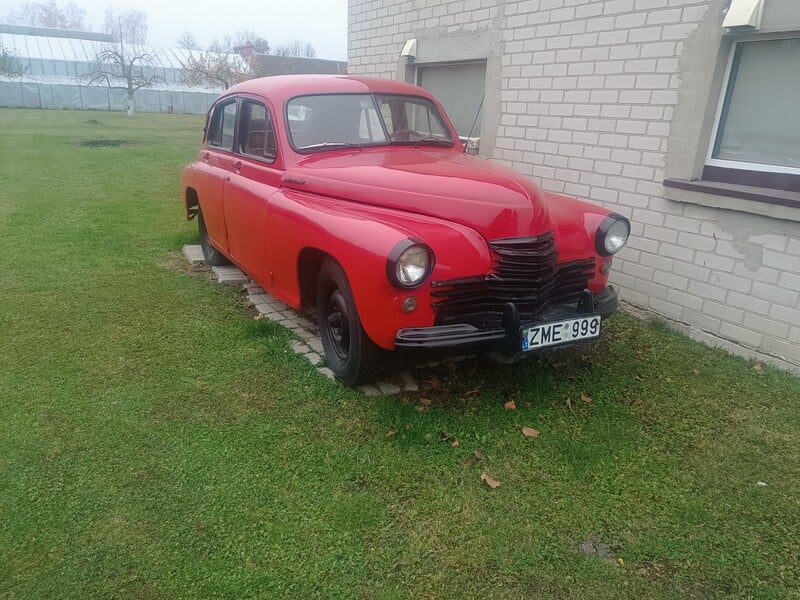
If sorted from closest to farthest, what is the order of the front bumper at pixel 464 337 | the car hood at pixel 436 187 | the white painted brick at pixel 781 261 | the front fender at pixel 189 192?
the front bumper at pixel 464 337 → the car hood at pixel 436 187 → the white painted brick at pixel 781 261 → the front fender at pixel 189 192

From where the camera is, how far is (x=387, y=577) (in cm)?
229

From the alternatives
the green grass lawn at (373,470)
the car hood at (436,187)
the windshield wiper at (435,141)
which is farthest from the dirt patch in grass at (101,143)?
the car hood at (436,187)

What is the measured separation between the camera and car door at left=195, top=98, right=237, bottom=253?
5.15 metres

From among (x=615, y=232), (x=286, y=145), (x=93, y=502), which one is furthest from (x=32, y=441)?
(x=615, y=232)

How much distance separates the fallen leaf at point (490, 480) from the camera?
2.83 m

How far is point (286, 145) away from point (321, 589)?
3049 millimetres

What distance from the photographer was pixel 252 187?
4441 millimetres

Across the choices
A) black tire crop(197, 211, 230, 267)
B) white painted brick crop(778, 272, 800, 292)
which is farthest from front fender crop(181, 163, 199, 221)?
white painted brick crop(778, 272, 800, 292)

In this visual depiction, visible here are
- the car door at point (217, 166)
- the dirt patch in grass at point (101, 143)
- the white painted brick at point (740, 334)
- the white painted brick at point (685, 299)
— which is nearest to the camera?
the white painted brick at point (740, 334)

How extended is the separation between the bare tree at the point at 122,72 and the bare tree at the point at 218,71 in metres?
2.59

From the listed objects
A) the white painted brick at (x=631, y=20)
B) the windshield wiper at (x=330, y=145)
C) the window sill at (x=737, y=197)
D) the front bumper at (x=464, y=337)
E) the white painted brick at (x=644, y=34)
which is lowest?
the front bumper at (x=464, y=337)

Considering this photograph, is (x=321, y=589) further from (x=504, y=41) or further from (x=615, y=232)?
(x=504, y=41)

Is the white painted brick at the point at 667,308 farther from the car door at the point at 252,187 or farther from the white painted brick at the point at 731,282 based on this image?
the car door at the point at 252,187

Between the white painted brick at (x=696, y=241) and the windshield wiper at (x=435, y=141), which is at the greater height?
the windshield wiper at (x=435, y=141)
